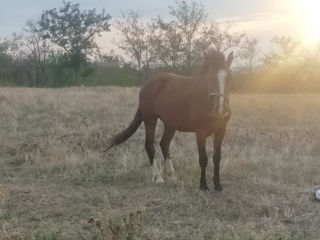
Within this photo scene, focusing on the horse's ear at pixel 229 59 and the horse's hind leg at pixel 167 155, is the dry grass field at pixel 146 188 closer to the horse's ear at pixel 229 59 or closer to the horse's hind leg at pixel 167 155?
the horse's hind leg at pixel 167 155

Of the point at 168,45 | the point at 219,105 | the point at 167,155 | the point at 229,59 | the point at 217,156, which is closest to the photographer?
the point at 219,105

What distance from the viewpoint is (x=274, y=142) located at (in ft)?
39.1

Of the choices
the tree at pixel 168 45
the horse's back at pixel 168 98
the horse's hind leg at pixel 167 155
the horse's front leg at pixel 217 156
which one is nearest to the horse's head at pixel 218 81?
the horse's front leg at pixel 217 156

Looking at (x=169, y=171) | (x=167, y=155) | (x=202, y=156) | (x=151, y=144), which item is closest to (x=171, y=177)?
(x=169, y=171)

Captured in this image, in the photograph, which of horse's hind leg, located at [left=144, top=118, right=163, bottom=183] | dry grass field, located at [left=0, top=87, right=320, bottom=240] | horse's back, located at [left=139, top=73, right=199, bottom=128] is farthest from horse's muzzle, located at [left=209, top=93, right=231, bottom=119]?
horse's hind leg, located at [left=144, top=118, right=163, bottom=183]

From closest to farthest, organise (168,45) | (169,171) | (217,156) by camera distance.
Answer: (217,156)
(169,171)
(168,45)

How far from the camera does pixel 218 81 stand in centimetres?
718

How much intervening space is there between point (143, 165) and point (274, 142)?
3.78m

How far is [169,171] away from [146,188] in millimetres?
911

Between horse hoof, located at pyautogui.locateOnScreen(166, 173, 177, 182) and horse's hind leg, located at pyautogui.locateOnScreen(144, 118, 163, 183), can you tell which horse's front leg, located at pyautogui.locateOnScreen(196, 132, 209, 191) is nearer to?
horse hoof, located at pyautogui.locateOnScreen(166, 173, 177, 182)

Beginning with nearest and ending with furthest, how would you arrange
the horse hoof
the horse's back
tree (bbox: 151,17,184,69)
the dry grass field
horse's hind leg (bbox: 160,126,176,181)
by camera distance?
the dry grass field
the horse's back
the horse hoof
horse's hind leg (bbox: 160,126,176,181)
tree (bbox: 151,17,184,69)

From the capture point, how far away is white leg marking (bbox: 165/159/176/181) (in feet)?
28.2

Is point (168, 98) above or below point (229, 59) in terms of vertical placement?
below

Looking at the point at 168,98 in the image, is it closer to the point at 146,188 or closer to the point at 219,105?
the point at 146,188
